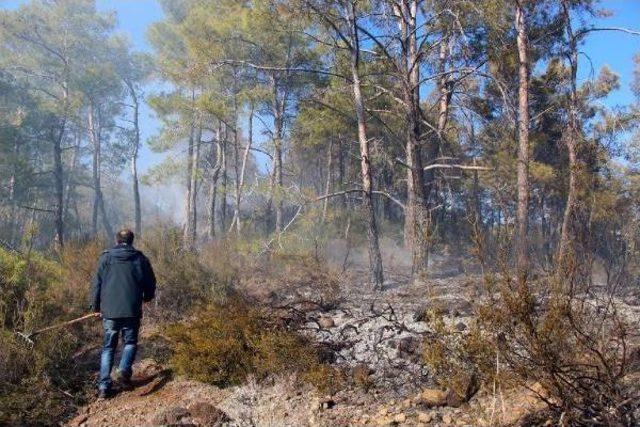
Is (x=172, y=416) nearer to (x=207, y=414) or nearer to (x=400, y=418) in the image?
(x=207, y=414)

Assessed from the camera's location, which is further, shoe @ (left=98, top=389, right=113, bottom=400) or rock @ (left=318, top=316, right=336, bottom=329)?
rock @ (left=318, top=316, right=336, bottom=329)

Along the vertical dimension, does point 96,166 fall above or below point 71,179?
above

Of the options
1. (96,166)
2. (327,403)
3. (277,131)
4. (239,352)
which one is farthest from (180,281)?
(96,166)

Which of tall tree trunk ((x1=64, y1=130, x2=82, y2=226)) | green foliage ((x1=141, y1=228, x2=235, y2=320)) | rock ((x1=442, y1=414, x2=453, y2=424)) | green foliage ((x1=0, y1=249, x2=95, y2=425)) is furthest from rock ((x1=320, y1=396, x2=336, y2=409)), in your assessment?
tall tree trunk ((x1=64, y1=130, x2=82, y2=226))

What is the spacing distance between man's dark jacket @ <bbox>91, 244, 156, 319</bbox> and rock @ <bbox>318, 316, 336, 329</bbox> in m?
2.22

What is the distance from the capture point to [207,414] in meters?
4.50

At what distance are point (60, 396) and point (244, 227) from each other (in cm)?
1223

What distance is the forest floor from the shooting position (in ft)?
13.3

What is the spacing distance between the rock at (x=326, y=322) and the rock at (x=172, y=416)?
2364mm

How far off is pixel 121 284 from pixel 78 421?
138 cm

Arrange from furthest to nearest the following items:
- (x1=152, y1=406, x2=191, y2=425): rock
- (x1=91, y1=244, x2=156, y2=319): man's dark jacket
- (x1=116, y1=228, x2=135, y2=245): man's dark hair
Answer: (x1=116, y1=228, x2=135, y2=245): man's dark hair < (x1=91, y1=244, x2=156, y2=319): man's dark jacket < (x1=152, y1=406, x2=191, y2=425): rock

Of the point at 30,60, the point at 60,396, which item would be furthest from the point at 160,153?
the point at 60,396

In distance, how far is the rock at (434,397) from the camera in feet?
14.0

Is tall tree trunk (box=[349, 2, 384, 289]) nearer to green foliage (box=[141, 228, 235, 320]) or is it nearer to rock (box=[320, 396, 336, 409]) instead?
green foliage (box=[141, 228, 235, 320])
